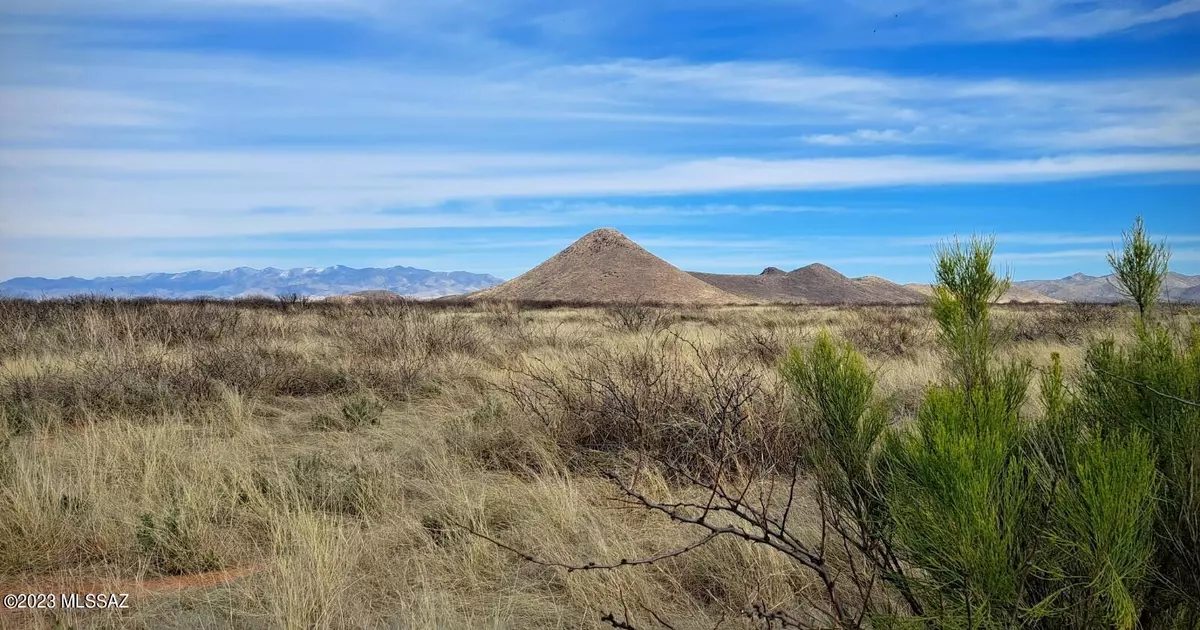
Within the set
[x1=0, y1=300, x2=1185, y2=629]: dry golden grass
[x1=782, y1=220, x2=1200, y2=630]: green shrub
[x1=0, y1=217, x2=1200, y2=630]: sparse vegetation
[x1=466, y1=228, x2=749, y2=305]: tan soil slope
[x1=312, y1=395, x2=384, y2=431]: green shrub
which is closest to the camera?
[x1=782, y1=220, x2=1200, y2=630]: green shrub

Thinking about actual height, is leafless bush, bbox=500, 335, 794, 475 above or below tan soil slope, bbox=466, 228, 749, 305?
below

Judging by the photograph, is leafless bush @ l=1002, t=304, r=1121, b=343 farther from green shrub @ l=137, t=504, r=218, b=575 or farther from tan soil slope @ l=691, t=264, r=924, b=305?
tan soil slope @ l=691, t=264, r=924, b=305

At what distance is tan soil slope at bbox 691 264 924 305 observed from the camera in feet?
335

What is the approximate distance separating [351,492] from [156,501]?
41.4 inches

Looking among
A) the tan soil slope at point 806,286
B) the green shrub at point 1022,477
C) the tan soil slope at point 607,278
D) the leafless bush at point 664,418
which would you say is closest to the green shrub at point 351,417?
the leafless bush at point 664,418

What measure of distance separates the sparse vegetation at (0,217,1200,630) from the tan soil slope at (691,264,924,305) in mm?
93769

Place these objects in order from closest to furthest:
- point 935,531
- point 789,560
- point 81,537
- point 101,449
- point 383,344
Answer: point 935,531 < point 789,560 < point 81,537 < point 101,449 < point 383,344

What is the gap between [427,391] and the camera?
7969 millimetres

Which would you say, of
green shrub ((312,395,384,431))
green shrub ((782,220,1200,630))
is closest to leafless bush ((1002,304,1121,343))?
green shrub ((312,395,384,431))

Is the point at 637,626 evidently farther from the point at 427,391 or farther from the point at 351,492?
the point at 427,391

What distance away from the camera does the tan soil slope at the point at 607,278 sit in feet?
252

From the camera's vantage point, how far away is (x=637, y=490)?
4320mm

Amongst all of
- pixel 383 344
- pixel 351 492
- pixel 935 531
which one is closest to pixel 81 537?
pixel 351 492

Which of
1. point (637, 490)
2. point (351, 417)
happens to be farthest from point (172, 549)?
point (351, 417)
